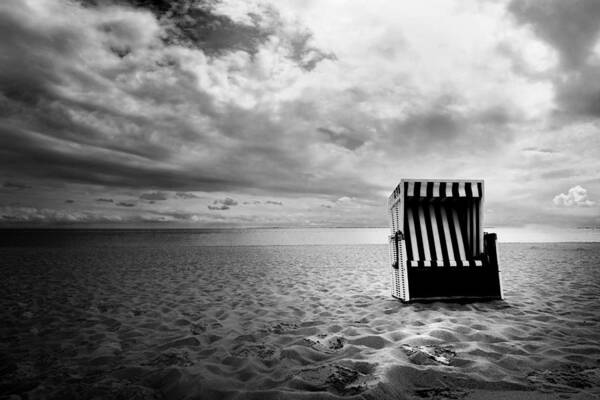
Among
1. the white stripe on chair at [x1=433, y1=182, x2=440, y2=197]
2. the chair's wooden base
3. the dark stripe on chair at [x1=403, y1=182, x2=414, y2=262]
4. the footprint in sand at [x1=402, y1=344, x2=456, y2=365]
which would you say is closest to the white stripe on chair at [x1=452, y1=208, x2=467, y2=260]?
the chair's wooden base

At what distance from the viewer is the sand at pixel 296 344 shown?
3.29 metres

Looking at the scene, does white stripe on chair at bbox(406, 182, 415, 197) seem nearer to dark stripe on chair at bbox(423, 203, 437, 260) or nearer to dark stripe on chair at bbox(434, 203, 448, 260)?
dark stripe on chair at bbox(423, 203, 437, 260)

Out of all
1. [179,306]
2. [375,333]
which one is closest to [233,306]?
[179,306]

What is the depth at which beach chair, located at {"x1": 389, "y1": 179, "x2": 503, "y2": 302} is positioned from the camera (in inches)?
266

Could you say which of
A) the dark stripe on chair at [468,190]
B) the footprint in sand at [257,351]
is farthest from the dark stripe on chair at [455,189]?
the footprint in sand at [257,351]

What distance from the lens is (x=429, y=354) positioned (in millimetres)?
4031

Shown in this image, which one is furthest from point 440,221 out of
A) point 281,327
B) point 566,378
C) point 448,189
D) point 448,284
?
point 281,327

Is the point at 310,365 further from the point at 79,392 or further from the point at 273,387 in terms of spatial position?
the point at 79,392

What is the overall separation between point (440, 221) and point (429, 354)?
3.85 meters

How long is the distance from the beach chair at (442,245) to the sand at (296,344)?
0.40 meters

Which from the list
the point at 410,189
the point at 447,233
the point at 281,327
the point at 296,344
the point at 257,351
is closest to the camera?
the point at 257,351

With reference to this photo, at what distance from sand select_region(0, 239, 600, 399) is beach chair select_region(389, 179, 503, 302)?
0.40 meters

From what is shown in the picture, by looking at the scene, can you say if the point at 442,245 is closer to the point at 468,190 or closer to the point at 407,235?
the point at 407,235

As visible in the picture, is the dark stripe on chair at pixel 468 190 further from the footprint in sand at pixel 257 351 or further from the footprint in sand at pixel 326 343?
the footprint in sand at pixel 257 351
